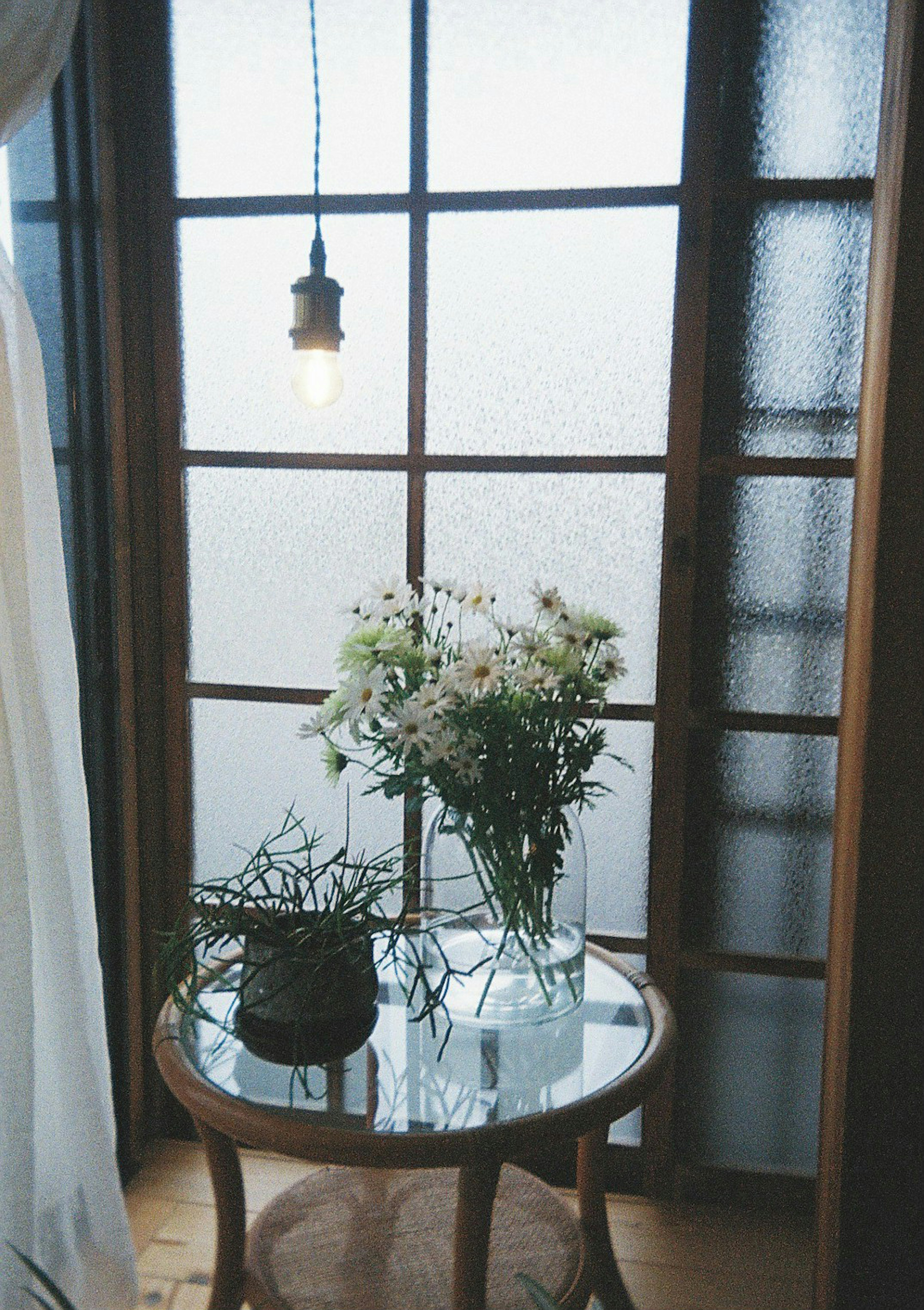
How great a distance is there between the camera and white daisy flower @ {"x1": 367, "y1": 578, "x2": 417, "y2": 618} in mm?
1436

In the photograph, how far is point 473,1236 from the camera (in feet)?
4.21

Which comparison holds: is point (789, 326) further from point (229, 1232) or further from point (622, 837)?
point (229, 1232)

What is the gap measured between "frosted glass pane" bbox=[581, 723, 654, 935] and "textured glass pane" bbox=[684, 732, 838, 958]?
0.26 feet

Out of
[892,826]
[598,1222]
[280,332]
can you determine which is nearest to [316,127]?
[280,332]

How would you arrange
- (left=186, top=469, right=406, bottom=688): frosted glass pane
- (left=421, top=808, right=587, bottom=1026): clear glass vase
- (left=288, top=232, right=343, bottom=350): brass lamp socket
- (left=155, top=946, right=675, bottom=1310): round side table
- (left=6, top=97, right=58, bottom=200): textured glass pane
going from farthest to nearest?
(left=186, top=469, right=406, bottom=688): frosted glass pane → (left=6, top=97, right=58, bottom=200): textured glass pane → (left=288, top=232, right=343, bottom=350): brass lamp socket → (left=421, top=808, right=587, bottom=1026): clear glass vase → (left=155, top=946, right=675, bottom=1310): round side table

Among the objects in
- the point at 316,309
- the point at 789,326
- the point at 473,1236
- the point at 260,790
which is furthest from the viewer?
the point at 260,790

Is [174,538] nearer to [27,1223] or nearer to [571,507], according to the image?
[571,507]

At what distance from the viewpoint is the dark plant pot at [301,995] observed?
1.30m

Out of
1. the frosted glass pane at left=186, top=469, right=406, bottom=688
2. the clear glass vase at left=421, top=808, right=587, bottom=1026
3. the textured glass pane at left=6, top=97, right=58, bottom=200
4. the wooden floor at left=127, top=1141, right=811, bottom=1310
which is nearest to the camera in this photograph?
the clear glass vase at left=421, top=808, right=587, bottom=1026

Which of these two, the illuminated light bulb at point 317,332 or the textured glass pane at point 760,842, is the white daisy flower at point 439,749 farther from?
the textured glass pane at point 760,842

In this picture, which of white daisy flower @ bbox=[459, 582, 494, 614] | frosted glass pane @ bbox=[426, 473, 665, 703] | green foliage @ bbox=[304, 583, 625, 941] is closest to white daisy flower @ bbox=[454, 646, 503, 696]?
green foliage @ bbox=[304, 583, 625, 941]

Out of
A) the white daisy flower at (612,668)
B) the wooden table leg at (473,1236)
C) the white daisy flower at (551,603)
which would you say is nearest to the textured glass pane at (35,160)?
the white daisy flower at (551,603)

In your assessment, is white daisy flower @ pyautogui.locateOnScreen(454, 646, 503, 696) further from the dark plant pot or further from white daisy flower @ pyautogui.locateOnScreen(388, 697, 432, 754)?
the dark plant pot

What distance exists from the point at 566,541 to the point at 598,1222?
1.08 metres
